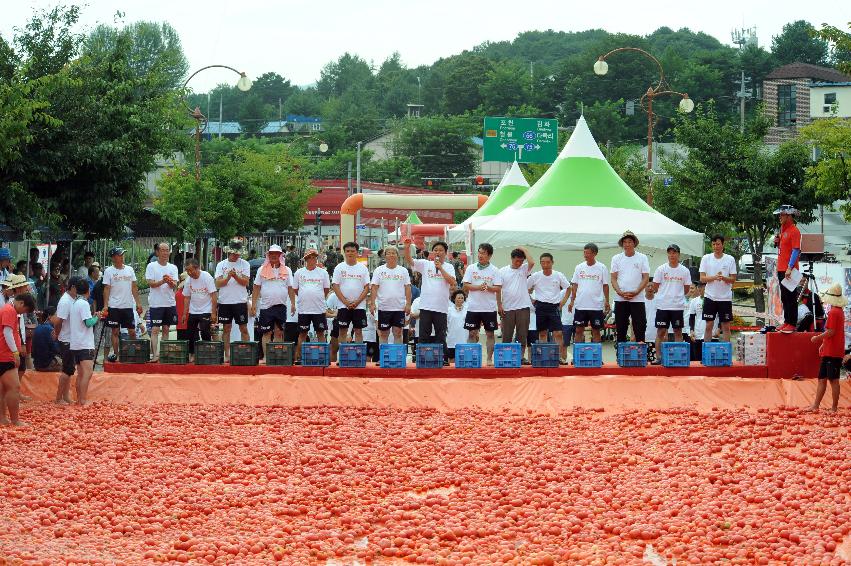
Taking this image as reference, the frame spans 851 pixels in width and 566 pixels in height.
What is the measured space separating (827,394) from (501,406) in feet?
13.7

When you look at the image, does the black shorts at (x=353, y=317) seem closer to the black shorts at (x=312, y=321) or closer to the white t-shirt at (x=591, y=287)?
the black shorts at (x=312, y=321)

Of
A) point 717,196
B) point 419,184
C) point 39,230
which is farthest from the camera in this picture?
point 419,184

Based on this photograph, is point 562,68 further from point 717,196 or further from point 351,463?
point 351,463

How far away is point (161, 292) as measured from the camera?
15734mm

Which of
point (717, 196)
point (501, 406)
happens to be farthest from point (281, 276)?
point (717, 196)

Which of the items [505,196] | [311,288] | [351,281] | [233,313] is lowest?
[233,313]

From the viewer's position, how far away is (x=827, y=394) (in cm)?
1378

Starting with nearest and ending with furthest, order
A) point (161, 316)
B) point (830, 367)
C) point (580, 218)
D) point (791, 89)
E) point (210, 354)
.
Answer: point (830, 367) < point (210, 354) < point (161, 316) < point (580, 218) < point (791, 89)

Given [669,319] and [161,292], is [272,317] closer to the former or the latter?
[161,292]

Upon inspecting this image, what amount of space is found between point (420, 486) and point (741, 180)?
2020 cm

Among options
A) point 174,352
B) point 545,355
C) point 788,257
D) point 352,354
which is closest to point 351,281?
point 352,354

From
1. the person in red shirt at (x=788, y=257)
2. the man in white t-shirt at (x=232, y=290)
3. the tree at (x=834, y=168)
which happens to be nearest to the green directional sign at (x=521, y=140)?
the tree at (x=834, y=168)

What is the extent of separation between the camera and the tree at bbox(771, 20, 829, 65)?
102375 millimetres

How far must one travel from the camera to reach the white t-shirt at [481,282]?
1526cm
